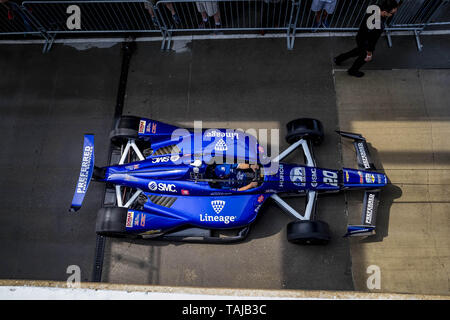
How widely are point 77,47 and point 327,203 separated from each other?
660cm

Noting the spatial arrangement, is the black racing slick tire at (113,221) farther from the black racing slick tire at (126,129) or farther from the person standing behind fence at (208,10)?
the person standing behind fence at (208,10)

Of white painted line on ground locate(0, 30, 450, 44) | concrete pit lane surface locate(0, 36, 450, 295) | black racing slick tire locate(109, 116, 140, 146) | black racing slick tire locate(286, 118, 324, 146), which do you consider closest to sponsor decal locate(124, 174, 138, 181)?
black racing slick tire locate(109, 116, 140, 146)

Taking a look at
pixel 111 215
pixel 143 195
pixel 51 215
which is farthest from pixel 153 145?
pixel 51 215

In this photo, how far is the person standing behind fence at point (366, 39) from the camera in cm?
611

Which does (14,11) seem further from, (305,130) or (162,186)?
(305,130)

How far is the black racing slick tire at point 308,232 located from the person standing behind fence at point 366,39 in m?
3.37

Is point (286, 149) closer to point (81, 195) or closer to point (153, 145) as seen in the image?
point (153, 145)

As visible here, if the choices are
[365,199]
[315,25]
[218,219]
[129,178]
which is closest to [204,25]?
[315,25]

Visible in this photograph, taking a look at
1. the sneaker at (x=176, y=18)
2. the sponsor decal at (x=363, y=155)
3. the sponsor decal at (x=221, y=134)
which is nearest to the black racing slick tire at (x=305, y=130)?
the sponsor decal at (x=363, y=155)

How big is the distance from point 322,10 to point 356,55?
129 centimetres

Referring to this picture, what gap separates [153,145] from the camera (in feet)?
21.4

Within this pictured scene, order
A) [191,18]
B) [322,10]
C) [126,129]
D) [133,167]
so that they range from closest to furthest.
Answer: [133,167] → [126,129] → [322,10] → [191,18]

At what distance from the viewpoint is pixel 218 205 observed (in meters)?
5.87

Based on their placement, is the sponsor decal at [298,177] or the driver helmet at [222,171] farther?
the sponsor decal at [298,177]
